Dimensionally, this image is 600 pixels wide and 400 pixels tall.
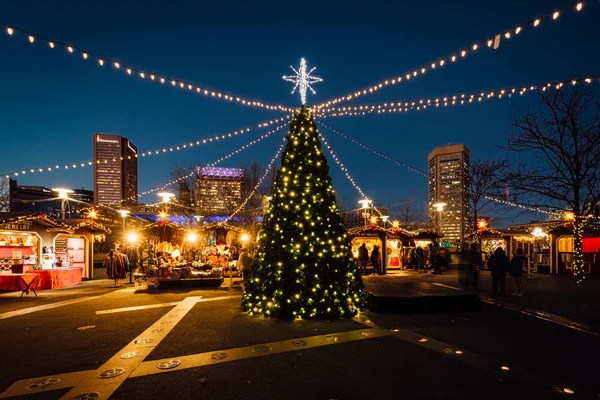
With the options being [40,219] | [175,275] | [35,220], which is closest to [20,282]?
[40,219]

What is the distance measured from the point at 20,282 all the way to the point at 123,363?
32.8 ft

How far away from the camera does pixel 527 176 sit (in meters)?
13.7

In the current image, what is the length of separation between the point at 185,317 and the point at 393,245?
18514mm

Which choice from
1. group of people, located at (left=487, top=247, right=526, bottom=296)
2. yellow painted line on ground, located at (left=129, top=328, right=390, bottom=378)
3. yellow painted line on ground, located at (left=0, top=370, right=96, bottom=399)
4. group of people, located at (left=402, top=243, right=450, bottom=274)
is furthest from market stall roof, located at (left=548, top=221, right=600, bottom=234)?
yellow painted line on ground, located at (left=0, top=370, right=96, bottom=399)

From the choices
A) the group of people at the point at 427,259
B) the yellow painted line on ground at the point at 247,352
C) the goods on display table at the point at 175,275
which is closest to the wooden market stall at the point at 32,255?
the goods on display table at the point at 175,275

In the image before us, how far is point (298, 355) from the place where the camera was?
5.16 metres

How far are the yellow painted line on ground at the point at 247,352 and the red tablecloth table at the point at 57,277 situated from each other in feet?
36.5

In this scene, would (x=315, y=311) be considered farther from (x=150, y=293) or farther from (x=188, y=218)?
(x=188, y=218)

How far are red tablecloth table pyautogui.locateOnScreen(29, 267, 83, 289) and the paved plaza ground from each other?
18.3 ft

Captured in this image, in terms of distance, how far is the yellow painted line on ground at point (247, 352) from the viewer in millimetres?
4723

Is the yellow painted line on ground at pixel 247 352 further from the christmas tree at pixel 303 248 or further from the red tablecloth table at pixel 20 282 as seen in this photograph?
the red tablecloth table at pixel 20 282

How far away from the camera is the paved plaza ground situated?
4020 mm

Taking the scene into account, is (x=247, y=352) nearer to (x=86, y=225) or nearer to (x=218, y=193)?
(x=86, y=225)

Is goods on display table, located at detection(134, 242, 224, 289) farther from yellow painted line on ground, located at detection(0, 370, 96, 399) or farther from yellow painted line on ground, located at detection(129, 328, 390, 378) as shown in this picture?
yellow painted line on ground, located at detection(0, 370, 96, 399)
